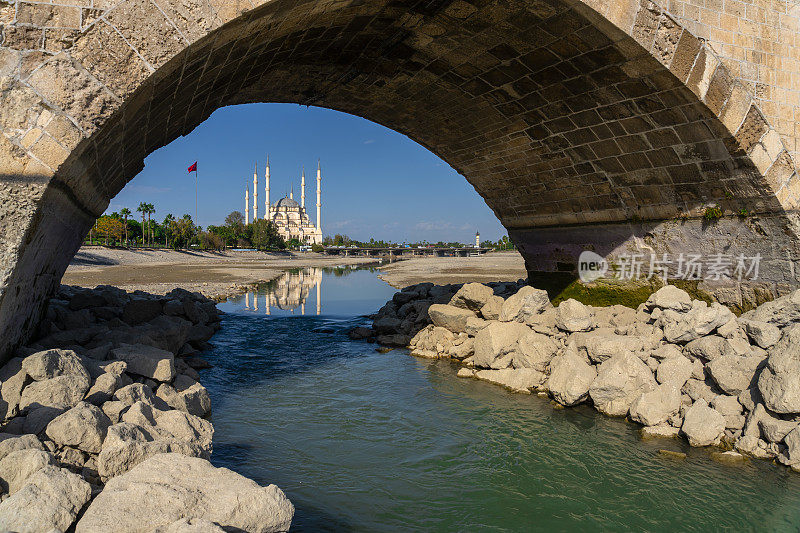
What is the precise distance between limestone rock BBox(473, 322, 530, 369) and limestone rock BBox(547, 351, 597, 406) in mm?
1011

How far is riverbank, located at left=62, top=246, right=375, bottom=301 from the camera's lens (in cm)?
2192

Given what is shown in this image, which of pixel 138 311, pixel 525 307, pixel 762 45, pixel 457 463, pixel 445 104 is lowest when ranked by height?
pixel 457 463

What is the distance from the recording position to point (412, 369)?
366 inches

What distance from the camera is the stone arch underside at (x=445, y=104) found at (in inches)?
149

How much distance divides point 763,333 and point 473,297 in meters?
5.12

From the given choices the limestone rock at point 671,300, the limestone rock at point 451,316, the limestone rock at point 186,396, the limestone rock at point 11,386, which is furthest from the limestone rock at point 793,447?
the limestone rock at point 11,386

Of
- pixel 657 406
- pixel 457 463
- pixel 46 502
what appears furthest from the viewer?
pixel 657 406

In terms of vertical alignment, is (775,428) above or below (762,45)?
below

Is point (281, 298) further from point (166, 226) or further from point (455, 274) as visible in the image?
point (166, 226)

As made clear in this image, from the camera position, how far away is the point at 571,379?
714 centimetres

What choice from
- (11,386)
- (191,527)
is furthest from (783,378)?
(11,386)

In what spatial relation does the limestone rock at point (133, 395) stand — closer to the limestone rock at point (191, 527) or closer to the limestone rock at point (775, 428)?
the limestone rock at point (191, 527)

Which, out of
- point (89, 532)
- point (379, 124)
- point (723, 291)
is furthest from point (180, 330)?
point (723, 291)

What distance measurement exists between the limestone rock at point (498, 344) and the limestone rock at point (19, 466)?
650 centimetres
